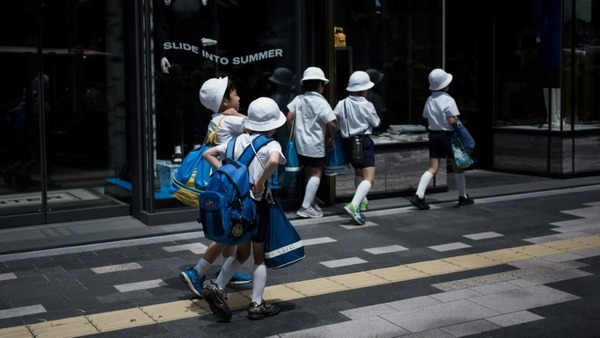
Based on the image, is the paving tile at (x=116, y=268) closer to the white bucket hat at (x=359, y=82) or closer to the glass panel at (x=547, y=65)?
the white bucket hat at (x=359, y=82)

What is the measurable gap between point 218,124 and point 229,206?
1.30 metres

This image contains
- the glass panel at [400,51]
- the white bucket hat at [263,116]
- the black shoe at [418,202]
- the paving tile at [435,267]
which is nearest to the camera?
the white bucket hat at [263,116]

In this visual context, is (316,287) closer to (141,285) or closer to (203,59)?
(141,285)

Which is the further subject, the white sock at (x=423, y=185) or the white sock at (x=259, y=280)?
the white sock at (x=423, y=185)

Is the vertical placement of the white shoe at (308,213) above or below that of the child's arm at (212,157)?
below

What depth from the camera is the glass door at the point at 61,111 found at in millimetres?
10570

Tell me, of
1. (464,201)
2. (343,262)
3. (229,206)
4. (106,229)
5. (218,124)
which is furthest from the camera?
(464,201)

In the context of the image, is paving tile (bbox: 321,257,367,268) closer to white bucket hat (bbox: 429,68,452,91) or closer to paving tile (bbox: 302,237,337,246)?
paving tile (bbox: 302,237,337,246)

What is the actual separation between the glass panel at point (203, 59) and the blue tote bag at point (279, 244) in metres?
4.19

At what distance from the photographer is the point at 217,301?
6.50 m

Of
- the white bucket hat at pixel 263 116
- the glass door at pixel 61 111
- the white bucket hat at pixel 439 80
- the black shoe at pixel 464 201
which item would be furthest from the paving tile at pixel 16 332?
the black shoe at pixel 464 201

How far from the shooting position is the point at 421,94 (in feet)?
A: 42.3

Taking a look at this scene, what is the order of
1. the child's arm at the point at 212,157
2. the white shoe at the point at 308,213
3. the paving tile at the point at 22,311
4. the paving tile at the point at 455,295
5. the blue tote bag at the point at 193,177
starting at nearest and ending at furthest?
the paving tile at the point at 22,311, the child's arm at the point at 212,157, the paving tile at the point at 455,295, the blue tote bag at the point at 193,177, the white shoe at the point at 308,213

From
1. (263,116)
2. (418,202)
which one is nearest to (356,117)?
(418,202)
